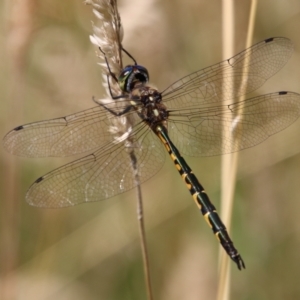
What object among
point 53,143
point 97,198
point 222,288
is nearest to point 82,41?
point 53,143

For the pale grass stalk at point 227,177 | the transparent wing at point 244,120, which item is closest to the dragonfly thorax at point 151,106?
the transparent wing at point 244,120

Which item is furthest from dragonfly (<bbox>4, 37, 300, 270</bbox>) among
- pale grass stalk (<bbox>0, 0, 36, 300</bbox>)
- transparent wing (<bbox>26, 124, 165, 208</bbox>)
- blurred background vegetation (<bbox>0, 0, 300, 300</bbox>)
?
blurred background vegetation (<bbox>0, 0, 300, 300</bbox>)

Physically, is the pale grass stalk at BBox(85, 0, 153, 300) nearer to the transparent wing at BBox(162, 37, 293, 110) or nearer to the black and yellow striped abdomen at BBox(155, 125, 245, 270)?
the black and yellow striped abdomen at BBox(155, 125, 245, 270)

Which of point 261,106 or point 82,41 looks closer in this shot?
point 261,106

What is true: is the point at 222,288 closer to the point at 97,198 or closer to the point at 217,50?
the point at 97,198

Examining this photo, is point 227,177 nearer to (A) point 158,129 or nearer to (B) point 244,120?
(B) point 244,120

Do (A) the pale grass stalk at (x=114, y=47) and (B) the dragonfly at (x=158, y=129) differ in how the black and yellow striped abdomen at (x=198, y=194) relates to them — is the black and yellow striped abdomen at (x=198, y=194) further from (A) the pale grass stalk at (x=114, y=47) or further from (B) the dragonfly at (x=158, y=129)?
(A) the pale grass stalk at (x=114, y=47)

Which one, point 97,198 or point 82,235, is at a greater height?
point 82,235

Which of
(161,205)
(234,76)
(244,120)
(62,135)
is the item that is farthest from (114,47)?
(161,205)

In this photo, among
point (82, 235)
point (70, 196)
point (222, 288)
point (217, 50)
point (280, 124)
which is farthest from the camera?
point (217, 50)
